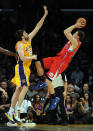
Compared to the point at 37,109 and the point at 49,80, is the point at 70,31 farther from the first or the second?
the point at 37,109

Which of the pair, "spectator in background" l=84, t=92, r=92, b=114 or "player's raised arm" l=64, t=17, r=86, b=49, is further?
"spectator in background" l=84, t=92, r=92, b=114

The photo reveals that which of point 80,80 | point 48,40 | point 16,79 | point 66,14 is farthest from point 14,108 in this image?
point 66,14

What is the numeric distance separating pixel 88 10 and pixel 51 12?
1687mm

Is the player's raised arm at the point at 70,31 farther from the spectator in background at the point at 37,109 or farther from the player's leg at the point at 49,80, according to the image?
the spectator in background at the point at 37,109

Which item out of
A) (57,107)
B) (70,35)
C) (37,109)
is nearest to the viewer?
(70,35)

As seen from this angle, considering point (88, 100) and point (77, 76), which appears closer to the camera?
point (88, 100)

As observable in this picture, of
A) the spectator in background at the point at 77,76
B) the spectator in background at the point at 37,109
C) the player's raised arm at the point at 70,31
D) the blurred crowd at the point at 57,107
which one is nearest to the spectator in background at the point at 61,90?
the blurred crowd at the point at 57,107

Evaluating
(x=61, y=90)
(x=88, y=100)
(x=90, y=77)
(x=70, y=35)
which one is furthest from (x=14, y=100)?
(x=90, y=77)

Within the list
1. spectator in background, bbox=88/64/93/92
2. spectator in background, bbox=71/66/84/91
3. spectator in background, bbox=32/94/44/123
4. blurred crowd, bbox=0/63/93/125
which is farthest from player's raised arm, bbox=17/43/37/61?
spectator in background, bbox=88/64/93/92

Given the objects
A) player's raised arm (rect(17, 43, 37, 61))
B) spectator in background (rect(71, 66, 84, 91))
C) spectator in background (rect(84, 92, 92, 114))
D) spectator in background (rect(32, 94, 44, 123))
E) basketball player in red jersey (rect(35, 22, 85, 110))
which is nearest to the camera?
player's raised arm (rect(17, 43, 37, 61))

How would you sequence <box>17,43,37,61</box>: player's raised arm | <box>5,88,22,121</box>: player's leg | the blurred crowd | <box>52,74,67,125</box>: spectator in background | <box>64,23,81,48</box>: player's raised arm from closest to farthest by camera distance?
1. <box>17,43,37,61</box>: player's raised arm
2. <box>5,88,22,121</box>: player's leg
3. <box>64,23,81,48</box>: player's raised arm
4. <box>52,74,67,125</box>: spectator in background
5. the blurred crowd

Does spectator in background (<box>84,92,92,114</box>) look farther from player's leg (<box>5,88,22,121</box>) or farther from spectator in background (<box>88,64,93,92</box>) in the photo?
player's leg (<box>5,88,22,121</box>)

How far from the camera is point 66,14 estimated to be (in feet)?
51.6

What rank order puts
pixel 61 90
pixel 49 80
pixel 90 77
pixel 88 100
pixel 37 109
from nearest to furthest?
1. pixel 49 80
2. pixel 61 90
3. pixel 37 109
4. pixel 88 100
5. pixel 90 77
